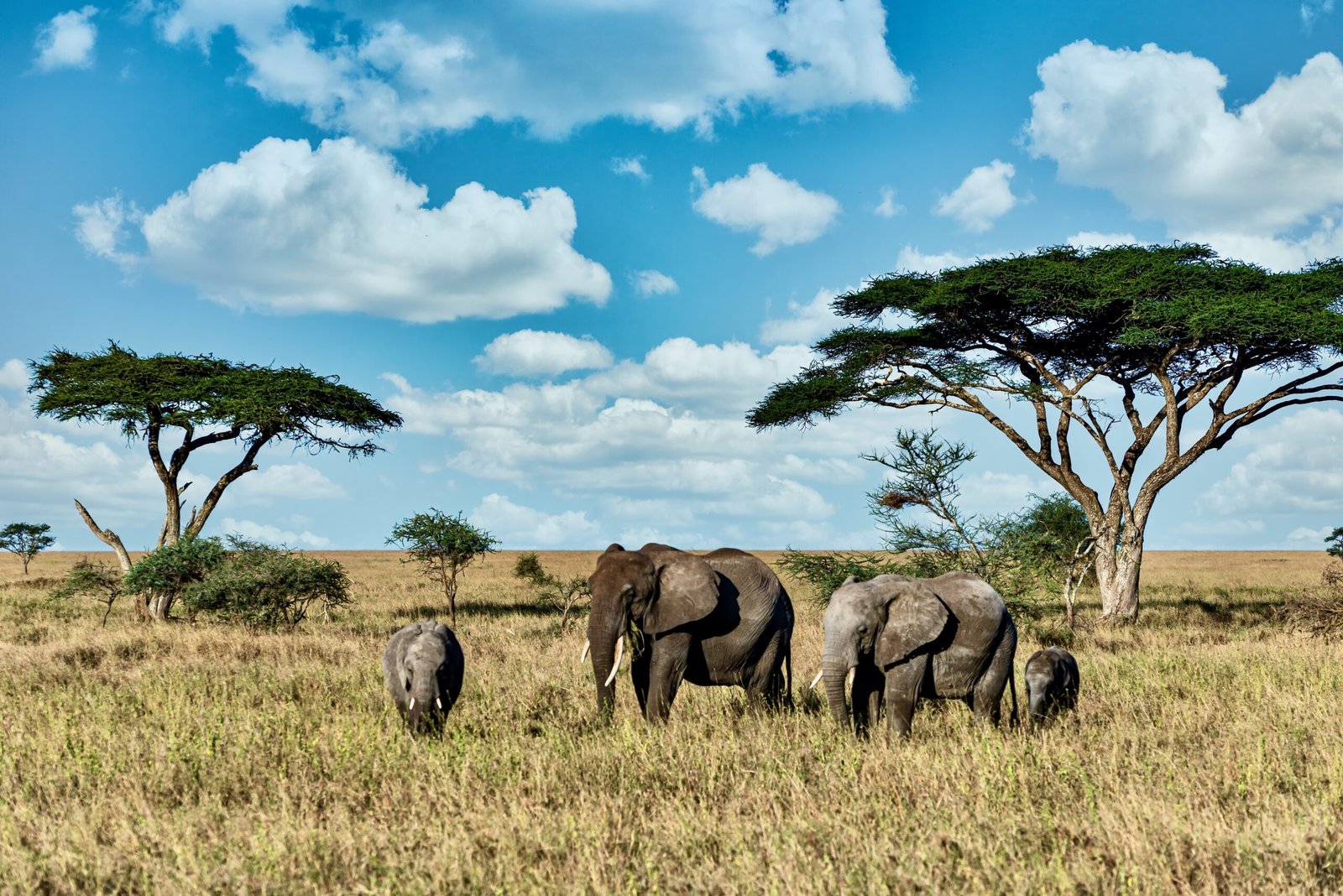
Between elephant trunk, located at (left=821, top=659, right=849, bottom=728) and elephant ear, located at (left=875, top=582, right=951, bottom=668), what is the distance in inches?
13.7

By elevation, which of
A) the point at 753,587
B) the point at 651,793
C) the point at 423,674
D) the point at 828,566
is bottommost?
the point at 651,793

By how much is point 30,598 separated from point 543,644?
23494 mm

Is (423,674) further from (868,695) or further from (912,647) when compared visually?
(912,647)

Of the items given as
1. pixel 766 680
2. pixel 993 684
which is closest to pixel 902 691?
pixel 993 684

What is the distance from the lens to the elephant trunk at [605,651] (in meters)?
8.65

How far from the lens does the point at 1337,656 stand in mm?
13891

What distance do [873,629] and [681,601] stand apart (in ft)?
5.83

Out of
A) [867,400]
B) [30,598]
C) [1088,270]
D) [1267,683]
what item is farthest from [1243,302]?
[30,598]

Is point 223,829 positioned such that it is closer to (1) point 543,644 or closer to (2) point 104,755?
(2) point 104,755

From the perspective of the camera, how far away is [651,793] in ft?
21.8

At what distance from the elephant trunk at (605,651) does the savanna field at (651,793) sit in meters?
0.25

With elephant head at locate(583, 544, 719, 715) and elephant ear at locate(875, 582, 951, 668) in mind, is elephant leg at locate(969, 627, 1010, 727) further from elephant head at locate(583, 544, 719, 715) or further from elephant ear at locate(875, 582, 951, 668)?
elephant head at locate(583, 544, 719, 715)

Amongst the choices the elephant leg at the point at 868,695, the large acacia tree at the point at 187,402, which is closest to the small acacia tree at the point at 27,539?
the large acacia tree at the point at 187,402

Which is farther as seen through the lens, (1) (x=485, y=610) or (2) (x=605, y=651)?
(1) (x=485, y=610)
